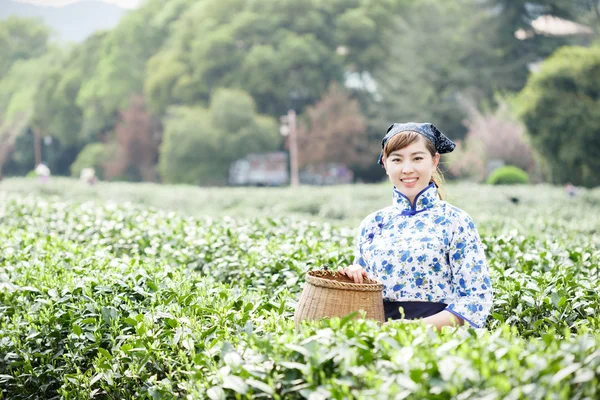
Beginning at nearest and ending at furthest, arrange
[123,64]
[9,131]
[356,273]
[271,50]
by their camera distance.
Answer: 1. [356,273]
2. [271,50]
3. [9,131]
4. [123,64]

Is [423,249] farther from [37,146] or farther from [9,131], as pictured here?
[37,146]

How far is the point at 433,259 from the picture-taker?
2.89 metres

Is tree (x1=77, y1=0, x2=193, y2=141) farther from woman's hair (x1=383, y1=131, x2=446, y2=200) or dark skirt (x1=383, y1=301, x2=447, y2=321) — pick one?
dark skirt (x1=383, y1=301, x2=447, y2=321)

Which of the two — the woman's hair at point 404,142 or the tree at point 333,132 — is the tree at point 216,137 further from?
the woman's hair at point 404,142

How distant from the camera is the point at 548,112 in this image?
21781mm

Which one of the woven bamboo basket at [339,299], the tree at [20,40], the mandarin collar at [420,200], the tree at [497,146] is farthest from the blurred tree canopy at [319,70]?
the woven bamboo basket at [339,299]

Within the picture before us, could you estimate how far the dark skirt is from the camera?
114 inches

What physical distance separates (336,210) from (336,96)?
24.0 meters

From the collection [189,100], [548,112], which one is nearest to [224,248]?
[548,112]

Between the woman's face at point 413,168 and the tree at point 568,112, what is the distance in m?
20.1

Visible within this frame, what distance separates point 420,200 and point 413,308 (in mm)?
490

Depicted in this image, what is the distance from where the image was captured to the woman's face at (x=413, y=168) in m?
2.99

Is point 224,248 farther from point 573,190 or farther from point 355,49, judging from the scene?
point 355,49

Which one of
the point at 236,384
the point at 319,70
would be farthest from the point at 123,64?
the point at 236,384
